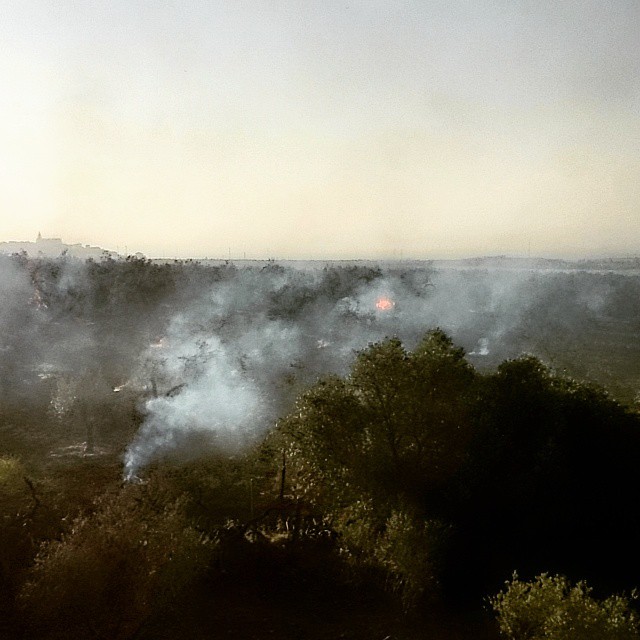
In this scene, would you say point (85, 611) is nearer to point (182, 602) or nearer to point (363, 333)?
point (182, 602)

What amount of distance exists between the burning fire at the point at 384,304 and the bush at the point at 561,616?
80.2 m

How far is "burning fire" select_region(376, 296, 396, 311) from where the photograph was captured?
97.8m

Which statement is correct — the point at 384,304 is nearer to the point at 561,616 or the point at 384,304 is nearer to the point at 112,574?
the point at 112,574

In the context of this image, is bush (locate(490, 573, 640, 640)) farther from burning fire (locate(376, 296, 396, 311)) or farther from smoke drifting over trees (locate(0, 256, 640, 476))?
burning fire (locate(376, 296, 396, 311))

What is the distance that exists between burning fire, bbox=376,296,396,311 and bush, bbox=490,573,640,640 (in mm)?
80180

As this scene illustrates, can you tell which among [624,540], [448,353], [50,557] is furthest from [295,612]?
[624,540]

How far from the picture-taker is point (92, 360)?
2478 inches

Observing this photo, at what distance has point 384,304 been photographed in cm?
10019

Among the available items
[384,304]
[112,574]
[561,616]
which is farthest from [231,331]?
[561,616]

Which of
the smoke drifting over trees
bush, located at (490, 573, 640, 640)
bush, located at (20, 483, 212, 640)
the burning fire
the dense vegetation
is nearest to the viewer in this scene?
bush, located at (490, 573, 640, 640)

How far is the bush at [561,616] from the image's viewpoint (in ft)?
50.2

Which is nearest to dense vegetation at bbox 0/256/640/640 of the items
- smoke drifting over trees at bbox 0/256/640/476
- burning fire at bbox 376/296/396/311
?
smoke drifting over trees at bbox 0/256/640/476

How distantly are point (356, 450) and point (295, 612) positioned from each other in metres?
8.00

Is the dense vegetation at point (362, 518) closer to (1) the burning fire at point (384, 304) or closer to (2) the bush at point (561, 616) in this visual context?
(2) the bush at point (561, 616)
